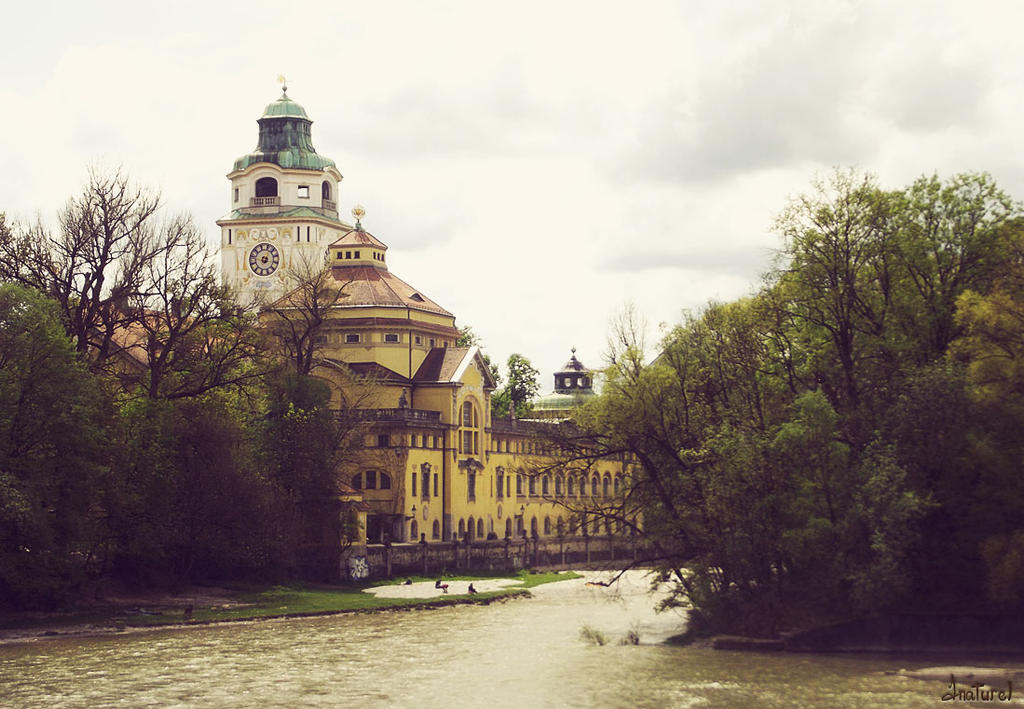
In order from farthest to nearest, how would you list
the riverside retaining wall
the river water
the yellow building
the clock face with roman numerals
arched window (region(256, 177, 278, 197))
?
arched window (region(256, 177, 278, 197)), the clock face with roman numerals, the yellow building, the riverside retaining wall, the river water

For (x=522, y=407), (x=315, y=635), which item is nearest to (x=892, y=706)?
(x=315, y=635)

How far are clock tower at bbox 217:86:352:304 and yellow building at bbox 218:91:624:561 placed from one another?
24.8m

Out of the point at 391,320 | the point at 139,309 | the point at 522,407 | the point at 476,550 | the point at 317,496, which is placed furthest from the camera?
the point at 522,407

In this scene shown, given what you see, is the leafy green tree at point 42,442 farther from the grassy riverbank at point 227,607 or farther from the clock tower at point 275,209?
the clock tower at point 275,209

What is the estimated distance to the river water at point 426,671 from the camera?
3884 cm

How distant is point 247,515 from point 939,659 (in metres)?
33.3

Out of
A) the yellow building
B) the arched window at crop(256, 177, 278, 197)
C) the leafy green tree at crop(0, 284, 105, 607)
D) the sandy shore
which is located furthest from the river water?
the arched window at crop(256, 177, 278, 197)

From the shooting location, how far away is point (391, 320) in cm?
9994

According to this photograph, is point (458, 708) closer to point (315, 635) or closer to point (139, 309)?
point (315, 635)

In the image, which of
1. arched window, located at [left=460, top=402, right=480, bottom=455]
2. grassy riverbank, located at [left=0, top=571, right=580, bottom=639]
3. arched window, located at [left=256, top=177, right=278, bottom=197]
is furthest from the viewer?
arched window, located at [left=256, top=177, right=278, bottom=197]

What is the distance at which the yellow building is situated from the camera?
91.9m

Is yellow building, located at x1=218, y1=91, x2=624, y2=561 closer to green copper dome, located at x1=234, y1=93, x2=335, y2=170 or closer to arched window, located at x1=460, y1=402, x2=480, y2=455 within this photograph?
arched window, located at x1=460, y1=402, x2=480, y2=455

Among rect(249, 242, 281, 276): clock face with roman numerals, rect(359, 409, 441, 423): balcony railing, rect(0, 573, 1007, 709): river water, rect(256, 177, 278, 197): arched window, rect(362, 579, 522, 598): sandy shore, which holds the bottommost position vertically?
rect(0, 573, 1007, 709): river water

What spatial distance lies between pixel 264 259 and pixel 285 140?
12.0 meters
